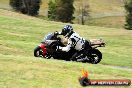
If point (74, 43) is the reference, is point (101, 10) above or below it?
below

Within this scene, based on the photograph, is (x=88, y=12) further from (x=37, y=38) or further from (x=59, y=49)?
(x=59, y=49)

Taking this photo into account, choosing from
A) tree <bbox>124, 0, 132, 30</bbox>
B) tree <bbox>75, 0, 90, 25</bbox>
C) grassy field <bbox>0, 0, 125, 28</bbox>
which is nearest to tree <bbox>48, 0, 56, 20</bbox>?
A: grassy field <bbox>0, 0, 125, 28</bbox>

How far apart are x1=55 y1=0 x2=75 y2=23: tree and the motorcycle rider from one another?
68575 millimetres

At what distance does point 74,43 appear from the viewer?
75.2 feet

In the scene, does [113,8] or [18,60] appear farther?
[113,8]

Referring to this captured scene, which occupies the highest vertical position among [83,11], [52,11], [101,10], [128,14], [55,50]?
[55,50]

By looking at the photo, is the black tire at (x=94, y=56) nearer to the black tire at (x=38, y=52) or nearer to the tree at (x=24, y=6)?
the black tire at (x=38, y=52)

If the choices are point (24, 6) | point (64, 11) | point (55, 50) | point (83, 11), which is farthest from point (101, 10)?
point (55, 50)

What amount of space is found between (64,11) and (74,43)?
231ft

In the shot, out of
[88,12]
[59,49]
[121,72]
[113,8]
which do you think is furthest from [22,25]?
[113,8]

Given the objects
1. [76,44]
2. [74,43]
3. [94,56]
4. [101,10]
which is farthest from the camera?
[101,10]

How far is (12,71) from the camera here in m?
16.8

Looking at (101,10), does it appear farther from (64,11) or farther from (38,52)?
(38,52)

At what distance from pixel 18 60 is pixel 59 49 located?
4.99 m
